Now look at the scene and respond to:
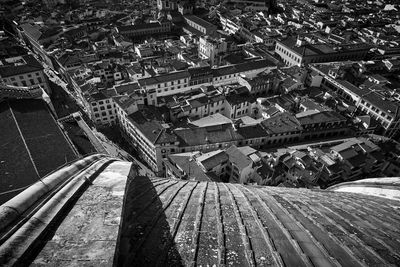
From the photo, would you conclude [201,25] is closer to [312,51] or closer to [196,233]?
[312,51]

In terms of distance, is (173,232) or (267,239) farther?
(267,239)

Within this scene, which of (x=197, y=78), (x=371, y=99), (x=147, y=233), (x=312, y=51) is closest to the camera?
(x=147, y=233)

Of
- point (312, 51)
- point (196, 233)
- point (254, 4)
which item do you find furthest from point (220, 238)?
point (254, 4)

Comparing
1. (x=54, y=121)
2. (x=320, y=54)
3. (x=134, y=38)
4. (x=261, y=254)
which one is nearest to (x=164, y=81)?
(x=54, y=121)

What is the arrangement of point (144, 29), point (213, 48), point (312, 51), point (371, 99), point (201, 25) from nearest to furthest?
point (371, 99) < point (213, 48) < point (312, 51) < point (144, 29) < point (201, 25)

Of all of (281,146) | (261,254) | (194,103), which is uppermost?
(261,254)

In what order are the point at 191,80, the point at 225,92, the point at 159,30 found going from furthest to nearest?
the point at 159,30, the point at 191,80, the point at 225,92

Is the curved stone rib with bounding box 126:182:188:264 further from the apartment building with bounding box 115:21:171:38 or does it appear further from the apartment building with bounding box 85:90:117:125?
the apartment building with bounding box 115:21:171:38

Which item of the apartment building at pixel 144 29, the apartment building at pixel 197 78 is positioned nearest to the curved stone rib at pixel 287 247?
the apartment building at pixel 197 78

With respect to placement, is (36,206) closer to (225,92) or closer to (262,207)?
(262,207)

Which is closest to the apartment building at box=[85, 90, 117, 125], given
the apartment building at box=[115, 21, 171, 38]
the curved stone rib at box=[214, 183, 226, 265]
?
the apartment building at box=[115, 21, 171, 38]

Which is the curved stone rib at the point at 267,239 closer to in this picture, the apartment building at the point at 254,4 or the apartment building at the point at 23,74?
the apartment building at the point at 23,74
